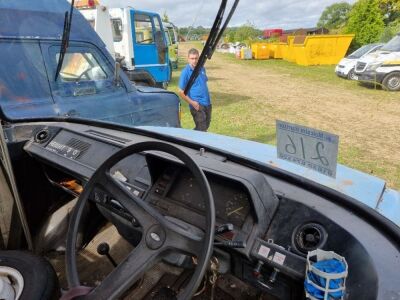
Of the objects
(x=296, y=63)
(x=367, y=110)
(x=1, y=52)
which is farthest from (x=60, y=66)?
(x=296, y=63)

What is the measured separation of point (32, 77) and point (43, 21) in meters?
0.62

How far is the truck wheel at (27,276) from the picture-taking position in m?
1.88

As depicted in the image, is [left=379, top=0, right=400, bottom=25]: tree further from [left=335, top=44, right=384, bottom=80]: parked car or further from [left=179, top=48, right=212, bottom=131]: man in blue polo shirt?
[left=179, top=48, right=212, bottom=131]: man in blue polo shirt

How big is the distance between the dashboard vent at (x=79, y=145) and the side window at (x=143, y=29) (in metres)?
9.16

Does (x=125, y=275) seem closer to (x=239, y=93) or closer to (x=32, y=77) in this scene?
(x=32, y=77)

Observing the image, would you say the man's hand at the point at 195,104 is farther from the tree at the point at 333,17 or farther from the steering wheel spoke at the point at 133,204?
the tree at the point at 333,17

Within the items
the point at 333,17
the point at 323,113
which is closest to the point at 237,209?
the point at 323,113

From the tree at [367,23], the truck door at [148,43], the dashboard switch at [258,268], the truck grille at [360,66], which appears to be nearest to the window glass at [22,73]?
the dashboard switch at [258,268]

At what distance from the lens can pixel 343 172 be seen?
2.15 metres

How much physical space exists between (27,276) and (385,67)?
42.9 ft

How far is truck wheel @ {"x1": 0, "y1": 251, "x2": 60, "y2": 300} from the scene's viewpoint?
1.88 m

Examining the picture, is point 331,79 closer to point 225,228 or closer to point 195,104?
point 195,104

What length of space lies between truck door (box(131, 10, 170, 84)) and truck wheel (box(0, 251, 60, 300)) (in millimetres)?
9486

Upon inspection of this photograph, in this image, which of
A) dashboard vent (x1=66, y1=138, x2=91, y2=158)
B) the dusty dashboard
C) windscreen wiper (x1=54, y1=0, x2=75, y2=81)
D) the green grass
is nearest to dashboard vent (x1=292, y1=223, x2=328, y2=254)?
the dusty dashboard
